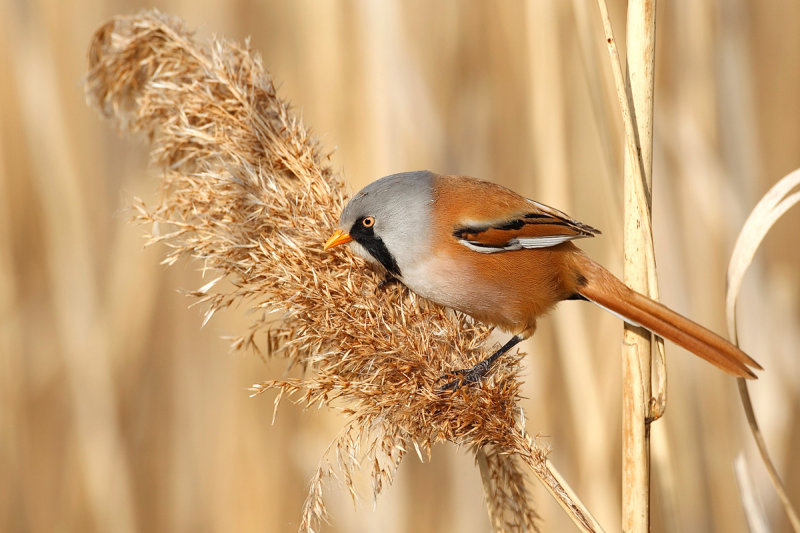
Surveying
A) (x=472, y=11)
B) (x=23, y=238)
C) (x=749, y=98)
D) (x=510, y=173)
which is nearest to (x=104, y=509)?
(x=23, y=238)

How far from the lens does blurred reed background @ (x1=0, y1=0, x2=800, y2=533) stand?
237cm

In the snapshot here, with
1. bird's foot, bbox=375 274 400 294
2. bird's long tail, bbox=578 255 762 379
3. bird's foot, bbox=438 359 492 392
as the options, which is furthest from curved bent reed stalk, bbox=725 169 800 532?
bird's foot, bbox=375 274 400 294

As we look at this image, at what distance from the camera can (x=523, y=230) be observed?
1.97m

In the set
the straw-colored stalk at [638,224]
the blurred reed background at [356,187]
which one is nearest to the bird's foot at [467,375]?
the straw-colored stalk at [638,224]

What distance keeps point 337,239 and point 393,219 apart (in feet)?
0.81

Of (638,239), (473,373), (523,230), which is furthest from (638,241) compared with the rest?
(523,230)

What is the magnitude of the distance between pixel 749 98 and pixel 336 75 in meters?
1.42

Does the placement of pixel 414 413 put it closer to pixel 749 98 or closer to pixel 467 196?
pixel 467 196

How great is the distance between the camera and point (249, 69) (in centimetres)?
185

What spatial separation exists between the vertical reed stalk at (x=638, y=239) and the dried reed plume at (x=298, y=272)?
102 mm

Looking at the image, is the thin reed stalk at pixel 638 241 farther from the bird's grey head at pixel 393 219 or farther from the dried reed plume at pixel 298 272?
the bird's grey head at pixel 393 219

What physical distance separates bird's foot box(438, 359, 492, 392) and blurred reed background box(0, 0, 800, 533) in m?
0.70

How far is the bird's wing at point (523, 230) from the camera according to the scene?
76.9 inches

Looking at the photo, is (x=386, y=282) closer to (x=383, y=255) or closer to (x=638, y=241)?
(x=383, y=255)
